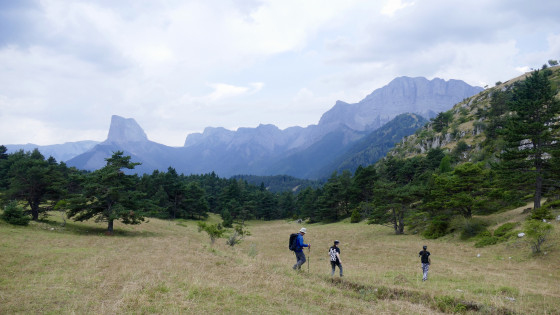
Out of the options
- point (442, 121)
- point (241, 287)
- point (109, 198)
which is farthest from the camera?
point (442, 121)

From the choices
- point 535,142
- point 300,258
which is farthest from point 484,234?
point 300,258

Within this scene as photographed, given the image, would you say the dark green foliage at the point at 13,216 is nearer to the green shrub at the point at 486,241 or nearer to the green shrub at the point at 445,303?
the green shrub at the point at 445,303

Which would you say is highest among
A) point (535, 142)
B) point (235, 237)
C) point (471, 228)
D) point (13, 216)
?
point (535, 142)

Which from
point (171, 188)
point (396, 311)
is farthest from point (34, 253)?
point (171, 188)

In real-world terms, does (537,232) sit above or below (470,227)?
above

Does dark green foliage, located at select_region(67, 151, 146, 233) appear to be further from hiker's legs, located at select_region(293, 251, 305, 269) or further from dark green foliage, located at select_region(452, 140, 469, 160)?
dark green foliage, located at select_region(452, 140, 469, 160)

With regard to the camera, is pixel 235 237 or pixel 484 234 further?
pixel 235 237

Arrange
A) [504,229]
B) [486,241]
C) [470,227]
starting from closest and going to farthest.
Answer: [486,241], [504,229], [470,227]

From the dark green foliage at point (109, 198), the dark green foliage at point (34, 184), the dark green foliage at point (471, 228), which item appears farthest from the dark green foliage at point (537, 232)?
the dark green foliage at point (34, 184)

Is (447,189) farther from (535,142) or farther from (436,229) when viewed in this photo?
(535,142)

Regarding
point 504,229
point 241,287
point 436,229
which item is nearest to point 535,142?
point 504,229

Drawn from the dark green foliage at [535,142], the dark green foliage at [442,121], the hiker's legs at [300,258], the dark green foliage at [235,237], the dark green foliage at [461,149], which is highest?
the dark green foliage at [442,121]

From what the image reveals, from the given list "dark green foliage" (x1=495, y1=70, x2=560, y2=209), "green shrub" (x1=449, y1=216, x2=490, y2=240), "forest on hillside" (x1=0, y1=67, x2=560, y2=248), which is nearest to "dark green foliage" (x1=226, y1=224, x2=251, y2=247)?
"forest on hillside" (x1=0, y1=67, x2=560, y2=248)

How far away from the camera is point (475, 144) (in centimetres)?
7444
